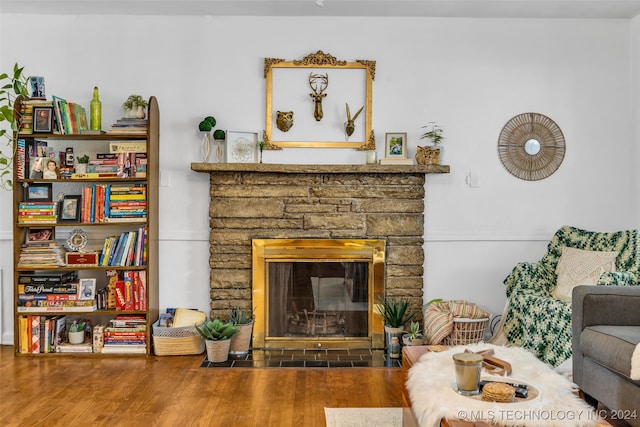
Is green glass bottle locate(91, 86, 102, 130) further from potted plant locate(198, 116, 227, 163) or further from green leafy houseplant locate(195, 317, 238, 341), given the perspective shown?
green leafy houseplant locate(195, 317, 238, 341)

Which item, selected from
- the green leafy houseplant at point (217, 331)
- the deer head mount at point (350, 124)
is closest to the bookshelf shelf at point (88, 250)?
the green leafy houseplant at point (217, 331)

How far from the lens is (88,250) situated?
4.25m

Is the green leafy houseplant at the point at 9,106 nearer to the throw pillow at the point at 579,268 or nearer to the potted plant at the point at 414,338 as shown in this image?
the potted plant at the point at 414,338

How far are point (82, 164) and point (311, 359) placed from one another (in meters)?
2.13

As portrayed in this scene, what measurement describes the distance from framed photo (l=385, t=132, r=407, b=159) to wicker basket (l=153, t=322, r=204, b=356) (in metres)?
1.95

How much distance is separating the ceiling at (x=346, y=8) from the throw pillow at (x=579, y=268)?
68.9 inches

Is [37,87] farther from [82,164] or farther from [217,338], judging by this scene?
[217,338]

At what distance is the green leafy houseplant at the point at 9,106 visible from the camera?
13.2ft

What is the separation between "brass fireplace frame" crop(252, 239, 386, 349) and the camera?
4.32 metres

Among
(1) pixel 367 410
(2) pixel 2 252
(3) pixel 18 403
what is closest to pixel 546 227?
(1) pixel 367 410

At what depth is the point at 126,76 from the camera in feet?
14.4

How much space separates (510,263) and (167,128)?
280 centimetres

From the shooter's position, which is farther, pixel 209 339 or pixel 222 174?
pixel 222 174

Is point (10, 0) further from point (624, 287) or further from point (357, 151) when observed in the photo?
point (624, 287)
